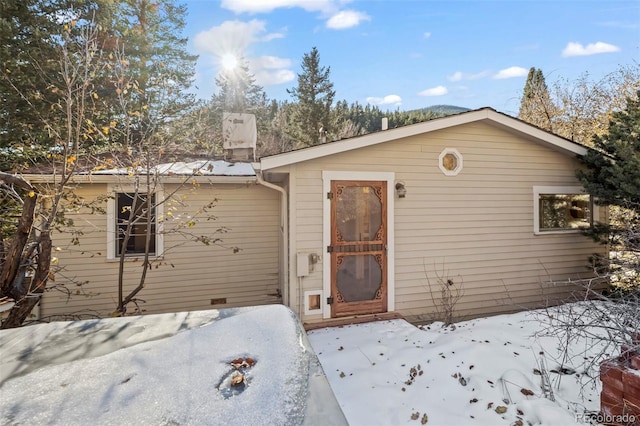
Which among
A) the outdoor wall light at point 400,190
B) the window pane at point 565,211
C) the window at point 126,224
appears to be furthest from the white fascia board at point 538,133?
the window at point 126,224

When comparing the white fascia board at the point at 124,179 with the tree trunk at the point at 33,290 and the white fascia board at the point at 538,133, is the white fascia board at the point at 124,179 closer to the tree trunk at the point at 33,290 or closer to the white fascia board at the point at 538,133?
the tree trunk at the point at 33,290

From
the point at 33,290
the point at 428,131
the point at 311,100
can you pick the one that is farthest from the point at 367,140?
the point at 311,100

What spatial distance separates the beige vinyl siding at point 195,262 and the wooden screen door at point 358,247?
211 centimetres

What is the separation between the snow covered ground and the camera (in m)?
2.95

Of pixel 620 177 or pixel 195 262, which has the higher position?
pixel 620 177

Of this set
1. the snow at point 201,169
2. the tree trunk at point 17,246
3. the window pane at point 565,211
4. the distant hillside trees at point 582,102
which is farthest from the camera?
the distant hillside trees at point 582,102

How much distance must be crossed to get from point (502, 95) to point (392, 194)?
572 inches

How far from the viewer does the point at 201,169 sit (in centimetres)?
661

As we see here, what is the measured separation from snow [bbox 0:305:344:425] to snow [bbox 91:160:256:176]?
4.19m

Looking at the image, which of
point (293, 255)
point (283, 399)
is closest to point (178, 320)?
point (283, 399)

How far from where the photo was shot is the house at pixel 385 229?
5305 millimetres

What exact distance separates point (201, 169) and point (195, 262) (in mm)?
1898

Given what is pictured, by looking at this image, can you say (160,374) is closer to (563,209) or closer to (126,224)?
(126,224)

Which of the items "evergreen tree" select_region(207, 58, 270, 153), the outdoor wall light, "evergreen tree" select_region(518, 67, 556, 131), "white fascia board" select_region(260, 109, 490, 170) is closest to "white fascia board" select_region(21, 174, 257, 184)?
"white fascia board" select_region(260, 109, 490, 170)
